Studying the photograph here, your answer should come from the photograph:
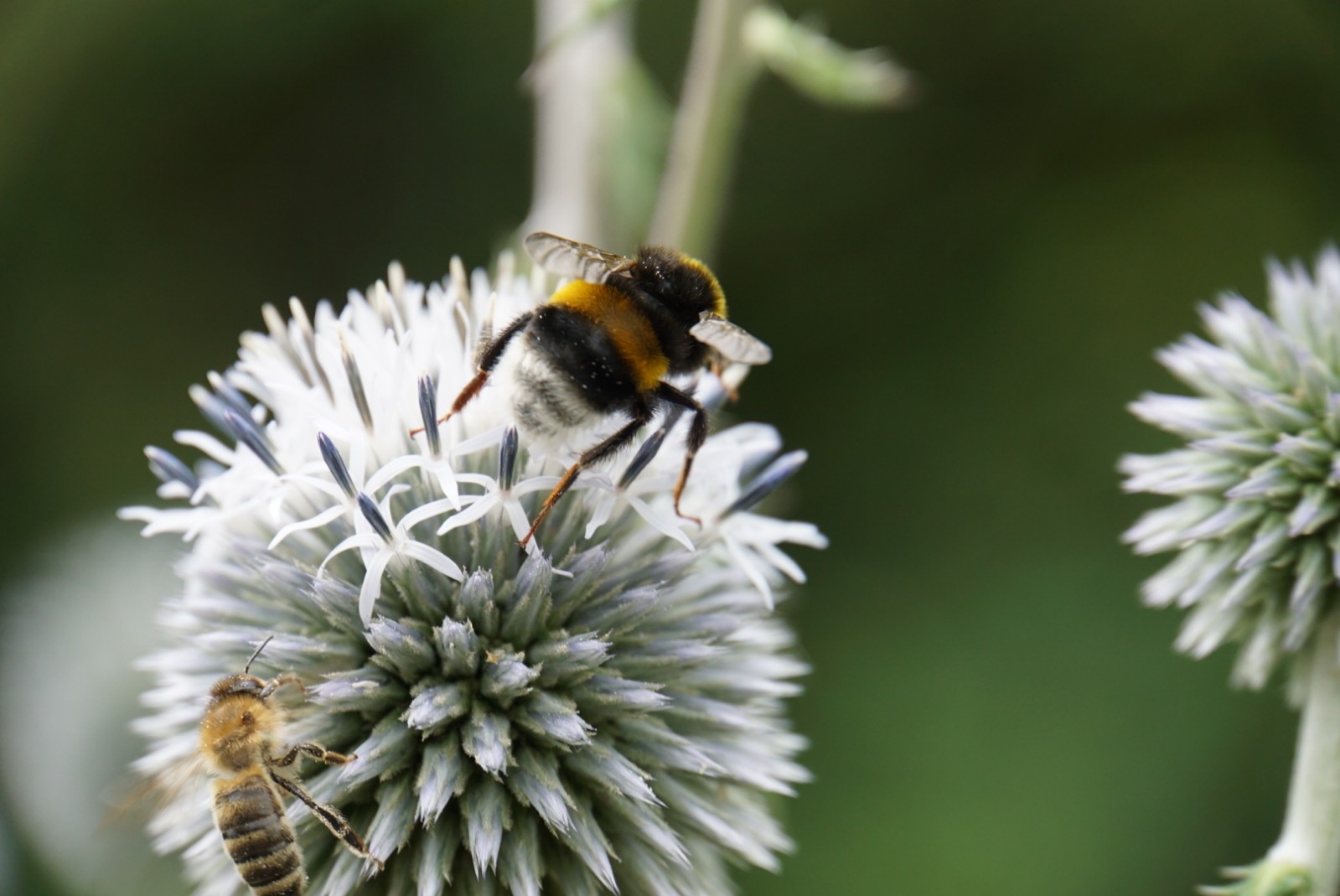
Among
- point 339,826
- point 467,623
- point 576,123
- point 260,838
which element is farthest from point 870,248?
point 260,838

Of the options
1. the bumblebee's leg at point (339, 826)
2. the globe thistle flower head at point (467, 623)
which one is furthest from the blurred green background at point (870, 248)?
the bumblebee's leg at point (339, 826)

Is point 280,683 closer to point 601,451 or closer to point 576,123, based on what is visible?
point 601,451

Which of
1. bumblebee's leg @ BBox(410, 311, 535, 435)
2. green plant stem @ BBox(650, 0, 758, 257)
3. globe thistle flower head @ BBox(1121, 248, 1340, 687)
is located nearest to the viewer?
bumblebee's leg @ BBox(410, 311, 535, 435)

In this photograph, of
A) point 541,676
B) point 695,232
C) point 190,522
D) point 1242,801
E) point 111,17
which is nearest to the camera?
point 541,676

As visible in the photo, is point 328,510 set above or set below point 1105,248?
below

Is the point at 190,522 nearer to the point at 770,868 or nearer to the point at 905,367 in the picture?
the point at 770,868

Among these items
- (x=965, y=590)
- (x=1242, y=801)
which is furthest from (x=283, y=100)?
(x=1242, y=801)

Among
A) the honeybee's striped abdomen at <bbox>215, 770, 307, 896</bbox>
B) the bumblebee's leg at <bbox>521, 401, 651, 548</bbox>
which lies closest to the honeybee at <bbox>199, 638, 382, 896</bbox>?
the honeybee's striped abdomen at <bbox>215, 770, 307, 896</bbox>

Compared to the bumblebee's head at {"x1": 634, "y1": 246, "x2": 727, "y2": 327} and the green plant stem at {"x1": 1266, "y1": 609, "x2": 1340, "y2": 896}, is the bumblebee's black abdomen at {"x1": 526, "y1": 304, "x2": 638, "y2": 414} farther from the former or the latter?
the green plant stem at {"x1": 1266, "y1": 609, "x2": 1340, "y2": 896}

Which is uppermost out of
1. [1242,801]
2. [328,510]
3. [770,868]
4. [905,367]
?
[905,367]
